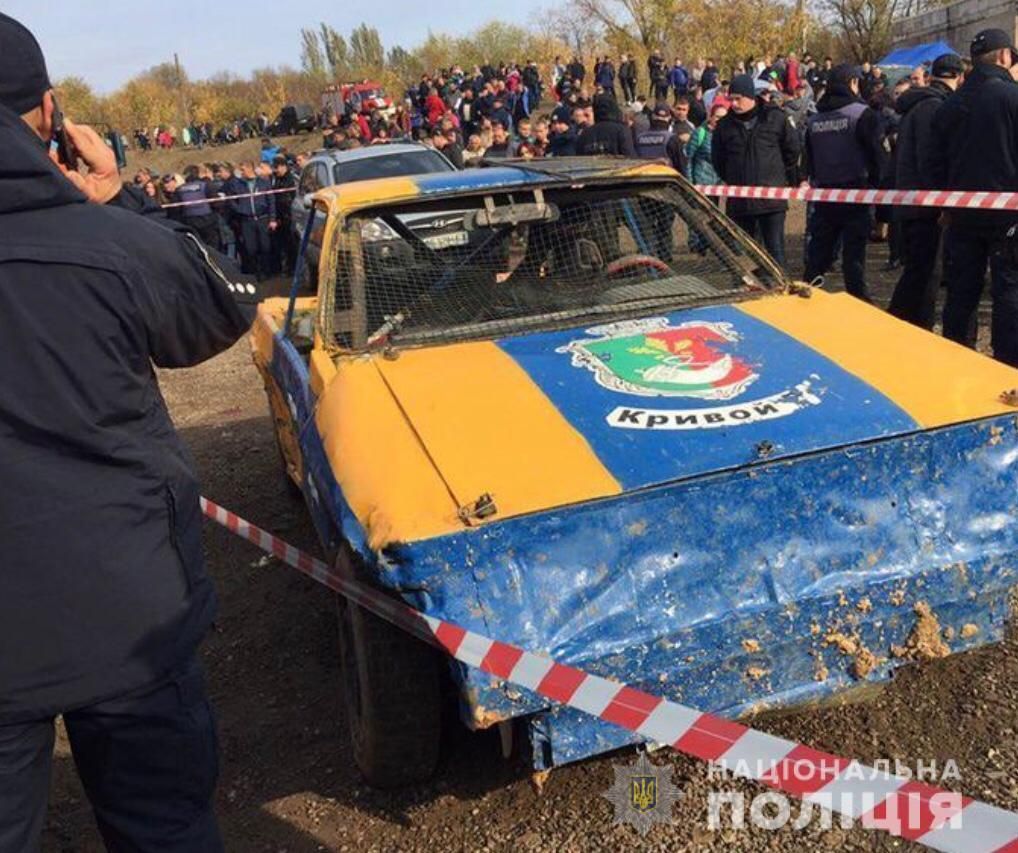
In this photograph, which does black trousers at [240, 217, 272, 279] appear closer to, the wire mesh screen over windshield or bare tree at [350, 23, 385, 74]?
the wire mesh screen over windshield

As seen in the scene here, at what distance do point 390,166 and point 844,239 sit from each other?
18.0 ft

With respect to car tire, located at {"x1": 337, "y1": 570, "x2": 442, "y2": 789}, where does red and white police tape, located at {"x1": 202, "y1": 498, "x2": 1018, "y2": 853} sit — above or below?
above

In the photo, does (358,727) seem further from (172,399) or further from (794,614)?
(172,399)

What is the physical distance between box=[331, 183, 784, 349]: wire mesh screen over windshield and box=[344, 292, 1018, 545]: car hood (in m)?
0.19

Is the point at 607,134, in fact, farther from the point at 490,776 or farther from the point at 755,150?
the point at 490,776

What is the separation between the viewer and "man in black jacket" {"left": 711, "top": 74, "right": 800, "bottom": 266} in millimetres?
7598

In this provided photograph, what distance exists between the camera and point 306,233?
417 cm

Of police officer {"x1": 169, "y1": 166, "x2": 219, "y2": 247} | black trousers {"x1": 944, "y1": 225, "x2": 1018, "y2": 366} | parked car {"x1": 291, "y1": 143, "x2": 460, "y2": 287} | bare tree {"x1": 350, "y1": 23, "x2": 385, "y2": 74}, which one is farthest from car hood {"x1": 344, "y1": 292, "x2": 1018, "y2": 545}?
bare tree {"x1": 350, "y1": 23, "x2": 385, "y2": 74}

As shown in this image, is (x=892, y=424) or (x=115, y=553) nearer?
(x=115, y=553)

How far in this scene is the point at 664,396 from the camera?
107 inches

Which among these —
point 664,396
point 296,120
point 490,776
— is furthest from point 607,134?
point 296,120

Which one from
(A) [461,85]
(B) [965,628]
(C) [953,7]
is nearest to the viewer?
(B) [965,628]

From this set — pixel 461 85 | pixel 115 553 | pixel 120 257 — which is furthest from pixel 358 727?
pixel 461 85

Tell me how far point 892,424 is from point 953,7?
3325cm
